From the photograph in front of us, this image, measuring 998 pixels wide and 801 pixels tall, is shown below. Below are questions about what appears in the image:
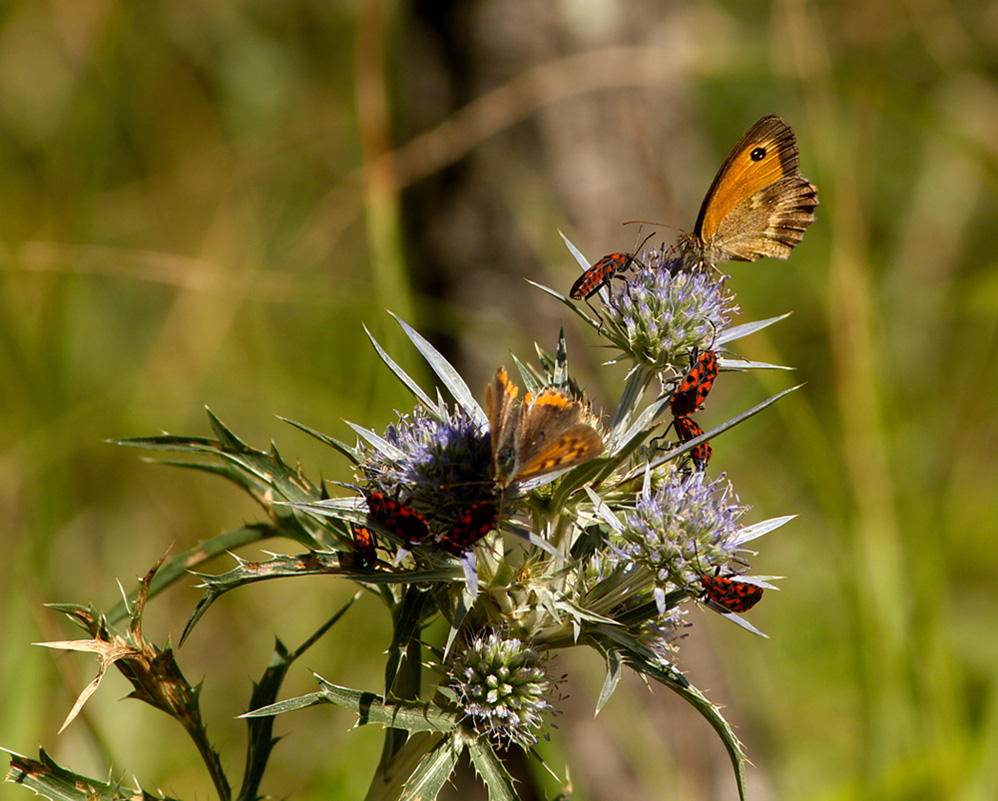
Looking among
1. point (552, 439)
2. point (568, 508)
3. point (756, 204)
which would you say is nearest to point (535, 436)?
point (552, 439)

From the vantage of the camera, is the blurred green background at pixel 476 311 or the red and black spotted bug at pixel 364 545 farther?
the blurred green background at pixel 476 311

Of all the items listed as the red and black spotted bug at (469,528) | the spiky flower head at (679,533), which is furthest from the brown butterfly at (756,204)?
the red and black spotted bug at (469,528)

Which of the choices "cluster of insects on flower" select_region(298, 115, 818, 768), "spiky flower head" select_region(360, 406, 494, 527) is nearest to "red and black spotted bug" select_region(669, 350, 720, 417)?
"cluster of insects on flower" select_region(298, 115, 818, 768)

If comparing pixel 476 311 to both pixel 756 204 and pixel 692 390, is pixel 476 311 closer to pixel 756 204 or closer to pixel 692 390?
pixel 756 204

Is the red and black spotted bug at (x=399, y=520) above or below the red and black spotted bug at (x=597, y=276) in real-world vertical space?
below

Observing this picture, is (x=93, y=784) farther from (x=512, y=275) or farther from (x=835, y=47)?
(x=835, y=47)

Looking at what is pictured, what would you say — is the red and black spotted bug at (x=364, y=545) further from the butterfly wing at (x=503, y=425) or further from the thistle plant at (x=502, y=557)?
the butterfly wing at (x=503, y=425)

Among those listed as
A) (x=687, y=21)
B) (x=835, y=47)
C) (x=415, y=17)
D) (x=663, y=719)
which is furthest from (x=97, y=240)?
(x=835, y=47)
